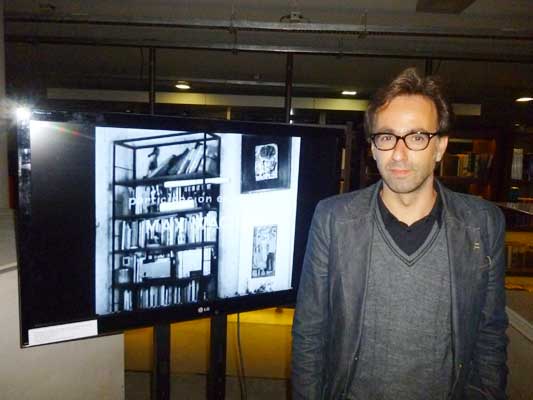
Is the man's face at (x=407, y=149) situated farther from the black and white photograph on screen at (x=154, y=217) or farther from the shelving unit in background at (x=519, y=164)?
the shelving unit in background at (x=519, y=164)

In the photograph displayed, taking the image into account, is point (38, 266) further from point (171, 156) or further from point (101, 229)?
point (171, 156)

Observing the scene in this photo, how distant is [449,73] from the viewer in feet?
14.1

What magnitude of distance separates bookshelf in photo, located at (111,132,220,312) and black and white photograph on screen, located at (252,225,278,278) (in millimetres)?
161

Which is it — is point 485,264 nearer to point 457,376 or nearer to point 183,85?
point 457,376

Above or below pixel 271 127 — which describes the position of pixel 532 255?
below

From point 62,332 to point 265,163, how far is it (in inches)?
31.1

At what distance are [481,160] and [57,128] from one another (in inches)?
194

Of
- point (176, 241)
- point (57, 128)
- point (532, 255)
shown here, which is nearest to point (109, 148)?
point (57, 128)

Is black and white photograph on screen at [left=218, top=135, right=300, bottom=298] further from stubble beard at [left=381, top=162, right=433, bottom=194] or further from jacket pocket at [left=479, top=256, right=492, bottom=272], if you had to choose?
jacket pocket at [left=479, top=256, right=492, bottom=272]

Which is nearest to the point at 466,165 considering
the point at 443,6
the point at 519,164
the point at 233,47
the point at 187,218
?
the point at 519,164

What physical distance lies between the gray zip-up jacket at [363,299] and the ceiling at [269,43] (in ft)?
1.86

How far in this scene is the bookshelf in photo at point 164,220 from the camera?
107 cm

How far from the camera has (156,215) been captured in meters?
1.12

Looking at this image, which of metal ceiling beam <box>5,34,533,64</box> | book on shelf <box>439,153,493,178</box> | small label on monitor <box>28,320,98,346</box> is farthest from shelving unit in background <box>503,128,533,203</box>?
small label on monitor <box>28,320,98,346</box>
